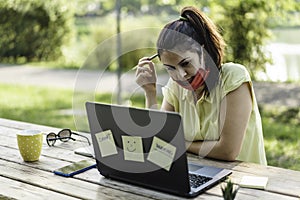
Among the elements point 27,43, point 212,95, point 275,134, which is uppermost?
point 212,95

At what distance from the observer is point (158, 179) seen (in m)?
1.57

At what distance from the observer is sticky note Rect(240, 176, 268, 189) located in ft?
5.17

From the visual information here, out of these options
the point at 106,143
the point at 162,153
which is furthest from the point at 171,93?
the point at 162,153

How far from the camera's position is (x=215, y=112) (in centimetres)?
205

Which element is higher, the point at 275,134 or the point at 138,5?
the point at 138,5

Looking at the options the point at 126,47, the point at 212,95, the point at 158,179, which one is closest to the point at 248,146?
the point at 212,95

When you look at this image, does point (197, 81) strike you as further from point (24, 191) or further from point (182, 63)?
point (24, 191)

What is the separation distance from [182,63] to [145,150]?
1.59ft

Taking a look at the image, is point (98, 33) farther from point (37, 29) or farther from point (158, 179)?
point (158, 179)

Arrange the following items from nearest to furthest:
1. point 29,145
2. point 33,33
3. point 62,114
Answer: point 29,145 → point 62,114 → point 33,33

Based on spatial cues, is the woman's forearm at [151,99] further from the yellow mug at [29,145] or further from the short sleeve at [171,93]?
the yellow mug at [29,145]

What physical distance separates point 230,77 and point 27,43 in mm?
6941

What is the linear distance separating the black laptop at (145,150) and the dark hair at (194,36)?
453mm

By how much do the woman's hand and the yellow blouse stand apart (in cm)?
9
